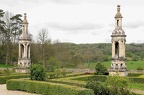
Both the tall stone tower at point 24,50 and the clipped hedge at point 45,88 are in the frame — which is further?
the tall stone tower at point 24,50

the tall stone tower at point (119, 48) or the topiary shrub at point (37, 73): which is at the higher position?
the tall stone tower at point (119, 48)

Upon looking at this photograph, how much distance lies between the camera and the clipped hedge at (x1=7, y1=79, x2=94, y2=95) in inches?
808

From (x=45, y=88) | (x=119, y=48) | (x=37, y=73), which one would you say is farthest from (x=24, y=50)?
(x=45, y=88)

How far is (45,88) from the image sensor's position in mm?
24469

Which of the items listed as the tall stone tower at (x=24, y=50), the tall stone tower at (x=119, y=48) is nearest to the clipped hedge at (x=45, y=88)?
the tall stone tower at (x=119, y=48)

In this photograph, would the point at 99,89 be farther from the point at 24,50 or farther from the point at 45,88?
the point at 24,50

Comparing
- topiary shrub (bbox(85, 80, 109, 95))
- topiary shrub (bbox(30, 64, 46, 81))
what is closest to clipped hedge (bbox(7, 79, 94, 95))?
topiary shrub (bbox(85, 80, 109, 95))

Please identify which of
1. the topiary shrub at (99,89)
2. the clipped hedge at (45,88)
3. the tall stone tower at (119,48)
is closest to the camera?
the clipped hedge at (45,88)

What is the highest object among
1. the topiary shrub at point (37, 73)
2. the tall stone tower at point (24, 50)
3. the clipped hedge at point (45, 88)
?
the tall stone tower at point (24, 50)

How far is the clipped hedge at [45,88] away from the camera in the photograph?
67.3ft

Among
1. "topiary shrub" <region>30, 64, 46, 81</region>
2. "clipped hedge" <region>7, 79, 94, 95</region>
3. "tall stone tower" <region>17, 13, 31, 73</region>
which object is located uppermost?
"tall stone tower" <region>17, 13, 31, 73</region>

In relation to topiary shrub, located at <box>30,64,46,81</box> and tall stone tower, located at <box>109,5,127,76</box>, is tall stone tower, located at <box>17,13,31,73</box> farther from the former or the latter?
topiary shrub, located at <box>30,64,46,81</box>

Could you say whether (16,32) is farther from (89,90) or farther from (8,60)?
(89,90)

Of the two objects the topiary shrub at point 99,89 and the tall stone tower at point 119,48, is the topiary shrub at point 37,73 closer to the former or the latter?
the topiary shrub at point 99,89
